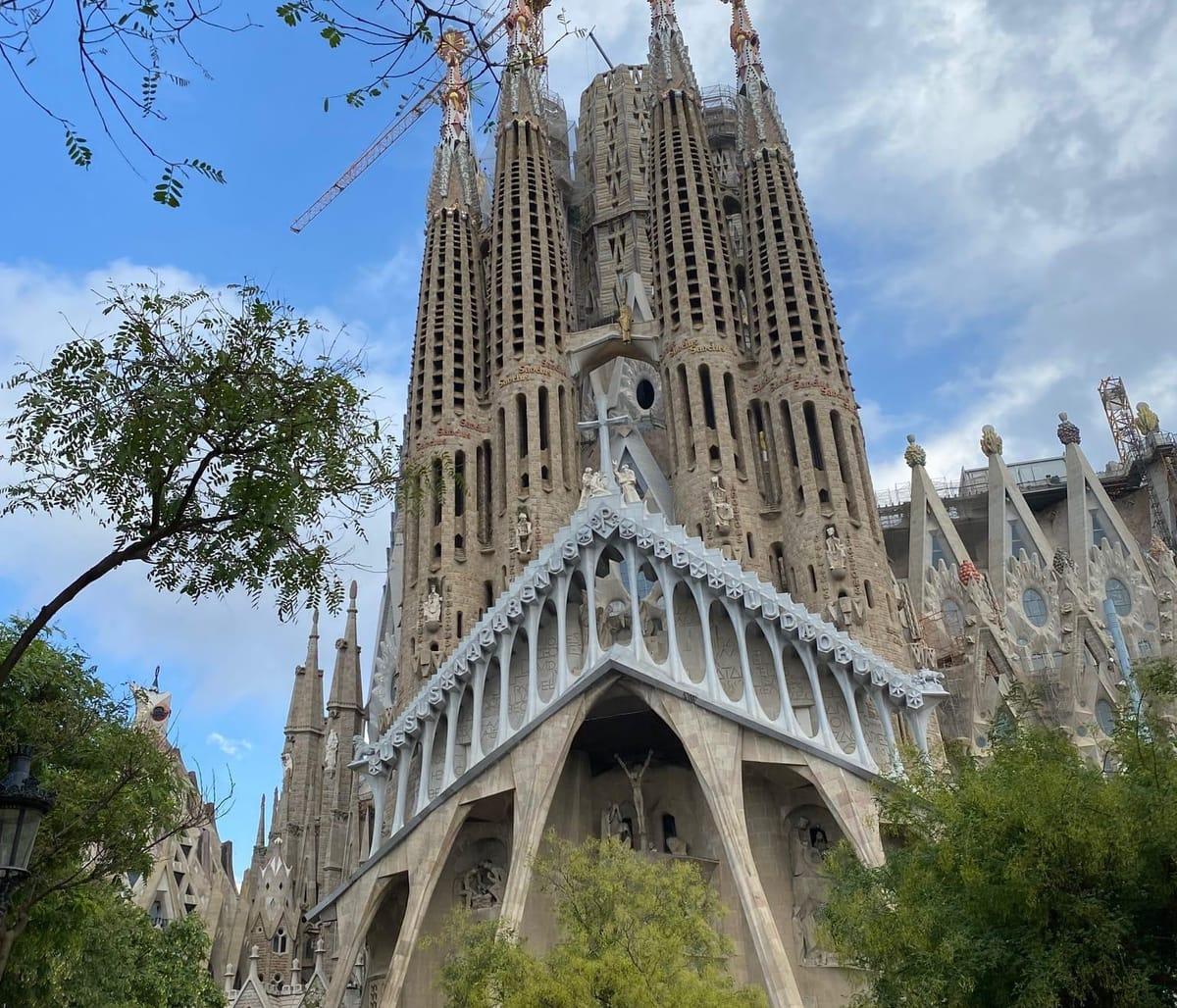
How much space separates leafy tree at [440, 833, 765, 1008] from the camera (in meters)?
13.4

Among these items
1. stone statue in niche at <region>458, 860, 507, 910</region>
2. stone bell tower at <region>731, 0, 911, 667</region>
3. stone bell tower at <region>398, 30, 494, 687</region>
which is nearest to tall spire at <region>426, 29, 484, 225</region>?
stone bell tower at <region>398, 30, 494, 687</region>

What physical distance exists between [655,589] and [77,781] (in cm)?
1414

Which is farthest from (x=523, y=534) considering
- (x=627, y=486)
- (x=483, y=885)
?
(x=483, y=885)

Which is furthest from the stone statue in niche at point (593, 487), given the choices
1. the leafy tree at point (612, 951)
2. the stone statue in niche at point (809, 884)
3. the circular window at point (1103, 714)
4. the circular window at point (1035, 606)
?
the circular window at point (1035, 606)

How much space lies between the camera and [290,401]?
7.67m

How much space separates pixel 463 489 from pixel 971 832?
735 inches

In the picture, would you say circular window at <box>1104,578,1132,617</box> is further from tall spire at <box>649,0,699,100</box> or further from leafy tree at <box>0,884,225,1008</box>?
leafy tree at <box>0,884,225,1008</box>

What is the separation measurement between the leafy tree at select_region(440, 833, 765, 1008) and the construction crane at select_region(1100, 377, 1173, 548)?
27112 mm

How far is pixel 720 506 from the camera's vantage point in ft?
85.3

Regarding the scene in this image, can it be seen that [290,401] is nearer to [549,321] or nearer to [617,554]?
[617,554]

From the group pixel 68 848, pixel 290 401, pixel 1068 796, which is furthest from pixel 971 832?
pixel 68 848

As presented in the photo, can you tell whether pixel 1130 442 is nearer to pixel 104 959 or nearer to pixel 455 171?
pixel 455 171

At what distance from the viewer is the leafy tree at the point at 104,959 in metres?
10.6

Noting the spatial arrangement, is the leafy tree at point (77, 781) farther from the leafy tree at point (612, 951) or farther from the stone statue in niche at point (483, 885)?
the stone statue in niche at point (483, 885)
